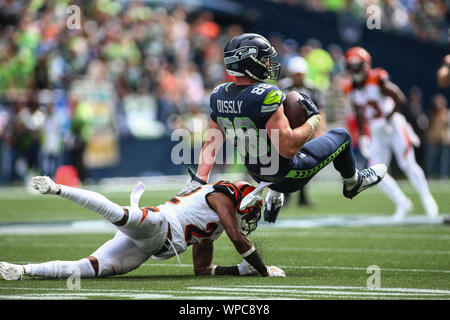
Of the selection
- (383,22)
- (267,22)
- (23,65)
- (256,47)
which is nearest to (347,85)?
(256,47)

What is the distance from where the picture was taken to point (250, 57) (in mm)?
6777

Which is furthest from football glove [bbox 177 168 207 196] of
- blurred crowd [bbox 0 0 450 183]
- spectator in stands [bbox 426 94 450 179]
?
spectator in stands [bbox 426 94 450 179]

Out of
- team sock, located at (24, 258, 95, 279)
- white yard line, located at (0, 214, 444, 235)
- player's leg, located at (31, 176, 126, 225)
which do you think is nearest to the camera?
player's leg, located at (31, 176, 126, 225)

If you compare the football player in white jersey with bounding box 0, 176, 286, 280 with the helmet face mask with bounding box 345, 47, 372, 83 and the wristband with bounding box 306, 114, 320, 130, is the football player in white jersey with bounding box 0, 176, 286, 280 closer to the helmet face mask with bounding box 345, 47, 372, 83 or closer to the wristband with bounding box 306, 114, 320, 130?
the wristband with bounding box 306, 114, 320, 130

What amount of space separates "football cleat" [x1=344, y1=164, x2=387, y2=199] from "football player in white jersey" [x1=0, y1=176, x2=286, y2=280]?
1.19 metres

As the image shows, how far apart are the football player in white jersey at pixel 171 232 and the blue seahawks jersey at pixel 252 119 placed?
0.30m

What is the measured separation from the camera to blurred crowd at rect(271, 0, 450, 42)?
2295 centimetres

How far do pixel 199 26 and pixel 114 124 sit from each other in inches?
197

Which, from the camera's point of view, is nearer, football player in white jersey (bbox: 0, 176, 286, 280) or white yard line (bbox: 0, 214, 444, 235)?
football player in white jersey (bbox: 0, 176, 286, 280)

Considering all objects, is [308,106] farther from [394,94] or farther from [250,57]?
[394,94]

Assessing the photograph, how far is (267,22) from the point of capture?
84.7 feet

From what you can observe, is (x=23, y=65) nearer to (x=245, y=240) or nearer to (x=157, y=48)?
(x=157, y=48)

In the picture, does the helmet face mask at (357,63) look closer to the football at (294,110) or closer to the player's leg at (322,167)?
the player's leg at (322,167)

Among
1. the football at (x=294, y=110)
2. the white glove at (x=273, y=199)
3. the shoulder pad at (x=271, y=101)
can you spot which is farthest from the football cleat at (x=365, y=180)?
the shoulder pad at (x=271, y=101)
